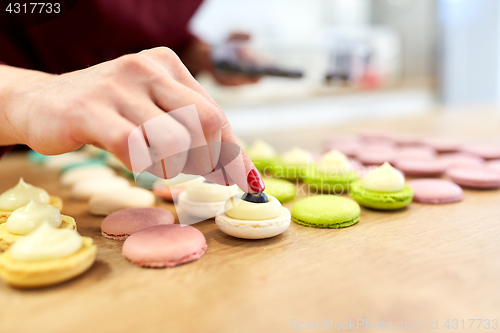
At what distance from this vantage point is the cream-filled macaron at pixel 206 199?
94 centimetres

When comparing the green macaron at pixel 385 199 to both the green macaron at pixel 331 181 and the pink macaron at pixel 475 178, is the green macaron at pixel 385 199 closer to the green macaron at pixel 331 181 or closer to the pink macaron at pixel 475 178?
the green macaron at pixel 331 181

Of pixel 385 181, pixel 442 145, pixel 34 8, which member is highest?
pixel 34 8

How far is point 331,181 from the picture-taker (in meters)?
1.16

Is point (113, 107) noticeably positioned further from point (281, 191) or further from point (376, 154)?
point (376, 154)

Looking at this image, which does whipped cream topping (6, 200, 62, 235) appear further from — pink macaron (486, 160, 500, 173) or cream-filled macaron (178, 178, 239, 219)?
pink macaron (486, 160, 500, 173)

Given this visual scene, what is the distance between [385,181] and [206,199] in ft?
1.57

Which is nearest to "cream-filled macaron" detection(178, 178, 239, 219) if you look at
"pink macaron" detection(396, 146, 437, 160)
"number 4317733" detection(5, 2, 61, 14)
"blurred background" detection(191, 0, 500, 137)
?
"pink macaron" detection(396, 146, 437, 160)

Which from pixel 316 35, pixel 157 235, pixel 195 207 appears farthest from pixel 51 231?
pixel 316 35

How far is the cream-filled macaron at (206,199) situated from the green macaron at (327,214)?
7.2 inches

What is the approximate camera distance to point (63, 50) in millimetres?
1644

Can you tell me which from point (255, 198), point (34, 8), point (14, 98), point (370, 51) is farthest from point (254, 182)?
point (370, 51)

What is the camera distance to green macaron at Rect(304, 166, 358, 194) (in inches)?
45.6

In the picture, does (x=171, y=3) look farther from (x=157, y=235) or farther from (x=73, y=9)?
(x=157, y=235)

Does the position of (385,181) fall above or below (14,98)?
below
